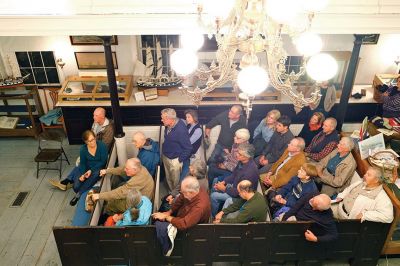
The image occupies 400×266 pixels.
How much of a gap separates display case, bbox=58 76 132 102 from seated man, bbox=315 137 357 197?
4.11 meters

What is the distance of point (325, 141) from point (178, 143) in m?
2.30

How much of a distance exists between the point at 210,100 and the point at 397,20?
3.66 meters

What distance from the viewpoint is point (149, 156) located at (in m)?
5.66

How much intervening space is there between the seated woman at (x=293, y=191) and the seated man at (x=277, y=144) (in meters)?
0.71

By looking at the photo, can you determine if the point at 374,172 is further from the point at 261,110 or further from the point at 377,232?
the point at 261,110

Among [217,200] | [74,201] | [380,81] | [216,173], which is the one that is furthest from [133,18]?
[380,81]

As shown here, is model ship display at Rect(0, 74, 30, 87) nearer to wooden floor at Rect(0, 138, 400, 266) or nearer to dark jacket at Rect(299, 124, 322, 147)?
wooden floor at Rect(0, 138, 400, 266)

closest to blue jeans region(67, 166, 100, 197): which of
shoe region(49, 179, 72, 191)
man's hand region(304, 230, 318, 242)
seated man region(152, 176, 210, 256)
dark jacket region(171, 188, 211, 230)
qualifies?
shoe region(49, 179, 72, 191)

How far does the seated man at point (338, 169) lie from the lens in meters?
4.95

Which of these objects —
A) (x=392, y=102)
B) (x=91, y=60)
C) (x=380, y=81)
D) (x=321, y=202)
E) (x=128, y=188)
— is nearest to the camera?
(x=321, y=202)

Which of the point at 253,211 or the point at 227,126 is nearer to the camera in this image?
the point at 253,211

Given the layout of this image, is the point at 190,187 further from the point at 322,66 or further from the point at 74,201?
the point at 74,201

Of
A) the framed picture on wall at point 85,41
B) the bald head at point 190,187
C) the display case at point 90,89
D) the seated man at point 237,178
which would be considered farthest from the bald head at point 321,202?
the framed picture on wall at point 85,41

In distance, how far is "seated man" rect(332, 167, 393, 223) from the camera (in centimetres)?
437
